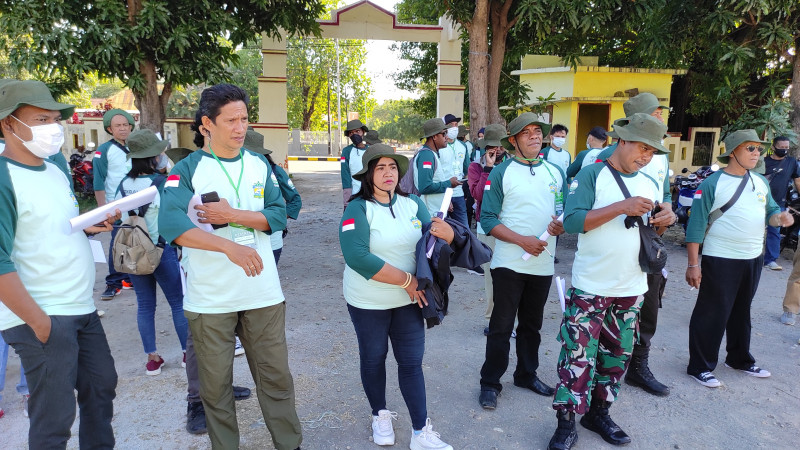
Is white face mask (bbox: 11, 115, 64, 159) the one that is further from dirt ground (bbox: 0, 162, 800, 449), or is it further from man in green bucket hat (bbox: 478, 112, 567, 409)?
man in green bucket hat (bbox: 478, 112, 567, 409)

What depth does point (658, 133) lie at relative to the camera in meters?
3.11

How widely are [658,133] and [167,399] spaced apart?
12.4ft

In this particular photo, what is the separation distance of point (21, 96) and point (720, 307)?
4.76 m

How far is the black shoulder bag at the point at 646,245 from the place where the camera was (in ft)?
10.7

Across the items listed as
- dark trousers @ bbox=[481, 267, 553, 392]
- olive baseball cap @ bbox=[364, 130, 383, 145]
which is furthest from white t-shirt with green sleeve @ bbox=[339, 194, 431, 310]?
olive baseball cap @ bbox=[364, 130, 383, 145]

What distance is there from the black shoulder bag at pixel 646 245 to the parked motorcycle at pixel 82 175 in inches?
443

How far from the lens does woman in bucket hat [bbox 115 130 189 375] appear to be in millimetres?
4168

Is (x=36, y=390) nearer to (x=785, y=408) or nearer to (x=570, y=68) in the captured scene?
(x=785, y=408)

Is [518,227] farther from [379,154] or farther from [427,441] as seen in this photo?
[427,441]

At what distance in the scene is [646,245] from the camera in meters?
3.31

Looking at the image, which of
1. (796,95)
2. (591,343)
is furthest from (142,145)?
(796,95)

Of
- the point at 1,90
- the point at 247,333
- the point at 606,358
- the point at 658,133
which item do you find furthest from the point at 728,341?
the point at 1,90

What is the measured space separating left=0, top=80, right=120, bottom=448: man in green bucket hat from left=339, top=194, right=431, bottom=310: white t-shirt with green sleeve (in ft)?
4.55

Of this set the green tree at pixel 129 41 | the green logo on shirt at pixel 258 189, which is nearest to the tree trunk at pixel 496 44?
the green tree at pixel 129 41
